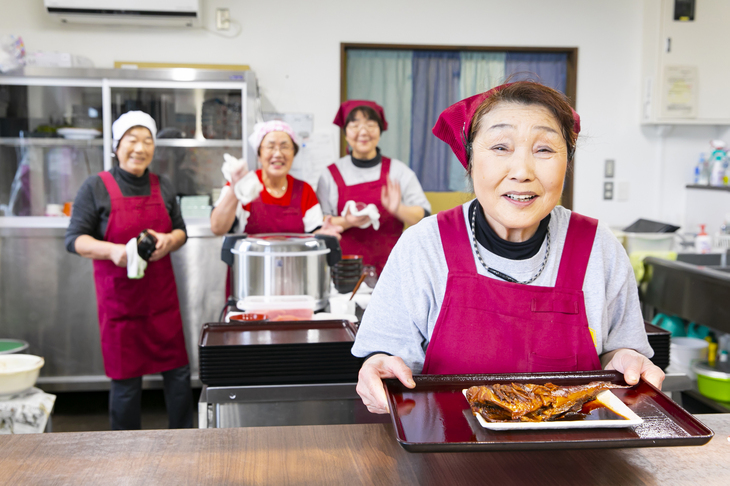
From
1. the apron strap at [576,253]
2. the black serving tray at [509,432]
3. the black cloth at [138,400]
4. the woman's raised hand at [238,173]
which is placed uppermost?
the woman's raised hand at [238,173]

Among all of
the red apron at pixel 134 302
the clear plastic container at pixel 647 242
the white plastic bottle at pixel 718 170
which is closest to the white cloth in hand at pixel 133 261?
the red apron at pixel 134 302

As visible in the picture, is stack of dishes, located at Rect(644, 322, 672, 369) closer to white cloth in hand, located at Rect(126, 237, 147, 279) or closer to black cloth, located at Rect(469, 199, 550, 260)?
black cloth, located at Rect(469, 199, 550, 260)

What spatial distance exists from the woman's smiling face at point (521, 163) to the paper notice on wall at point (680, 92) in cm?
371

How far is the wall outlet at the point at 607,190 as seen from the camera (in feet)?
14.8

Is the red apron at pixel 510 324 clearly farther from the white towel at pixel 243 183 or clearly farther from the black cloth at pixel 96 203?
the black cloth at pixel 96 203

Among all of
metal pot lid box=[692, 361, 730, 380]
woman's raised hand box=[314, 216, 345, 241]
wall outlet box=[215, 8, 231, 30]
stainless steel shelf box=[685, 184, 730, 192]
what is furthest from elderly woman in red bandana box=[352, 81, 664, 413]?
stainless steel shelf box=[685, 184, 730, 192]

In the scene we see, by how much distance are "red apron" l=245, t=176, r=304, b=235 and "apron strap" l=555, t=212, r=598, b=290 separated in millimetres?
1792

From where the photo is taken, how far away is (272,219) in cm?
285

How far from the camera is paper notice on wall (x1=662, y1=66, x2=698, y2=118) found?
4.24 metres

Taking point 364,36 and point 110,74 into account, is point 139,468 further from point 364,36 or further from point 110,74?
point 364,36

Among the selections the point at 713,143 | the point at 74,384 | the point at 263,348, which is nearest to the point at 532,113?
the point at 263,348

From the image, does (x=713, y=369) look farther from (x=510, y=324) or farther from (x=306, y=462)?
(x=306, y=462)

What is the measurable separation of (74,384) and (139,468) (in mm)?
3120

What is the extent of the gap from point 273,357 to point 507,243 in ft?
2.15
